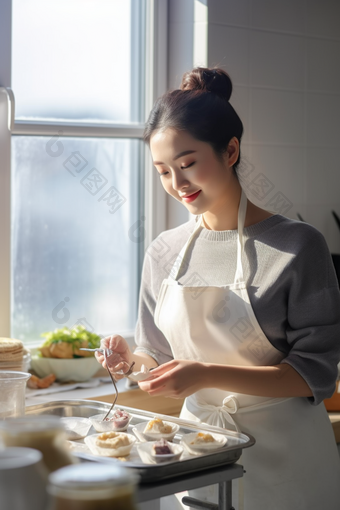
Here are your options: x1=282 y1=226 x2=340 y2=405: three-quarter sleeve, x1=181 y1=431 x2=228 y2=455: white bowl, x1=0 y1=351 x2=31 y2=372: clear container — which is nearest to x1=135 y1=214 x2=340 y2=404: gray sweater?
x1=282 y1=226 x2=340 y2=405: three-quarter sleeve

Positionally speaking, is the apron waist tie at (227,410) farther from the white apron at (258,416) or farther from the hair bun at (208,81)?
the hair bun at (208,81)

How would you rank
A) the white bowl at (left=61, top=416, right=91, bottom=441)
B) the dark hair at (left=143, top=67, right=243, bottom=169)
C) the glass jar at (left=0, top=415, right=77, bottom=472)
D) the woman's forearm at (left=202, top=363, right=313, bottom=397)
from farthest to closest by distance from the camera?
the dark hair at (left=143, top=67, right=243, bottom=169) < the woman's forearm at (left=202, top=363, right=313, bottom=397) < the white bowl at (left=61, top=416, right=91, bottom=441) < the glass jar at (left=0, top=415, right=77, bottom=472)

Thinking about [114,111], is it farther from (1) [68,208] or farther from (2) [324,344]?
(2) [324,344]

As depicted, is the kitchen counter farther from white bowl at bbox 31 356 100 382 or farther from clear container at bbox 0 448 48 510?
clear container at bbox 0 448 48 510

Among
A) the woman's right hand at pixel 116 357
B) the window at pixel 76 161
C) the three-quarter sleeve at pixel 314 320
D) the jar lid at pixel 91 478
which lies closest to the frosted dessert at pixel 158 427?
the woman's right hand at pixel 116 357

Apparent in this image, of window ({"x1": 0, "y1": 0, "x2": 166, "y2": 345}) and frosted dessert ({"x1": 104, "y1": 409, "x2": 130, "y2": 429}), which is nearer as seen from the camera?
frosted dessert ({"x1": 104, "y1": 409, "x2": 130, "y2": 429})

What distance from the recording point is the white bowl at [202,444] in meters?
1.01

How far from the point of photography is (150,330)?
1.62 meters

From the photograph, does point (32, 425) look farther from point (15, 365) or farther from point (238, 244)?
point (15, 365)

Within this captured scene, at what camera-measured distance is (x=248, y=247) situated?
146 cm

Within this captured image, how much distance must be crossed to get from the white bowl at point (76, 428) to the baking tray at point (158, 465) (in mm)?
14

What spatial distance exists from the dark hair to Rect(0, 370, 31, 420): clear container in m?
0.62

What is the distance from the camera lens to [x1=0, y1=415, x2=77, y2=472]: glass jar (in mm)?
664

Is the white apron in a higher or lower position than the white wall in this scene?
lower
